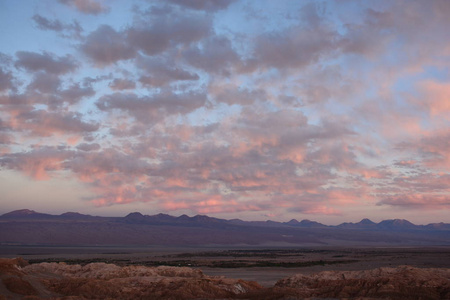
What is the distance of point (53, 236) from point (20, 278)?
147 metres

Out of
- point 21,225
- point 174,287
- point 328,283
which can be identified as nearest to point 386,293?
point 328,283

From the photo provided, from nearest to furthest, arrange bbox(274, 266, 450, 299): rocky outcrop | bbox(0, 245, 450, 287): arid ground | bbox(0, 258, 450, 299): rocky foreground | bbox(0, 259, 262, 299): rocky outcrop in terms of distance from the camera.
A: bbox(274, 266, 450, 299): rocky outcrop → bbox(0, 258, 450, 299): rocky foreground → bbox(0, 259, 262, 299): rocky outcrop → bbox(0, 245, 450, 287): arid ground

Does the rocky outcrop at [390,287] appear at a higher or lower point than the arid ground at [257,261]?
higher

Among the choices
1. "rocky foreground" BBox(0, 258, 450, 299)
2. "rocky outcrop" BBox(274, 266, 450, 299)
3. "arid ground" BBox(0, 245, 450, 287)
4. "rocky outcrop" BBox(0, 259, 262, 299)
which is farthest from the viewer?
"arid ground" BBox(0, 245, 450, 287)

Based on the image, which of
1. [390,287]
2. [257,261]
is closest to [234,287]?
[390,287]

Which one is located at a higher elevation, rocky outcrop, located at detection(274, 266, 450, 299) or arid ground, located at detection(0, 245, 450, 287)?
rocky outcrop, located at detection(274, 266, 450, 299)

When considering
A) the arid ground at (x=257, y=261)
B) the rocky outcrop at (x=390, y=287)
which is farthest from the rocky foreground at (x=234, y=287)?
the arid ground at (x=257, y=261)

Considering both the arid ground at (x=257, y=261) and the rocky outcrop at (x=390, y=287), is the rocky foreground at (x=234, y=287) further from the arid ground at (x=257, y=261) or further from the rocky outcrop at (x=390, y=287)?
the arid ground at (x=257, y=261)

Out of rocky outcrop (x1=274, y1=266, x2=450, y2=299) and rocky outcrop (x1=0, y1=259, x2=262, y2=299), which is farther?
rocky outcrop (x1=0, y1=259, x2=262, y2=299)

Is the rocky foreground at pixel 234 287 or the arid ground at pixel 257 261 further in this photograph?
the arid ground at pixel 257 261

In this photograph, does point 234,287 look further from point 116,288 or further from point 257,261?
point 257,261

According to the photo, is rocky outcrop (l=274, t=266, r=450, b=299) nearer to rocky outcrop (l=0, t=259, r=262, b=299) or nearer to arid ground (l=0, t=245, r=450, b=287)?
rocky outcrop (l=0, t=259, r=262, b=299)

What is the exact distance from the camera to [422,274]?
25688 millimetres

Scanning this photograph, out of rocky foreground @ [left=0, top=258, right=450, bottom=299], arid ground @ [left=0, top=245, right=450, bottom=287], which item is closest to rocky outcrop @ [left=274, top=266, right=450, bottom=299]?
rocky foreground @ [left=0, top=258, right=450, bottom=299]
